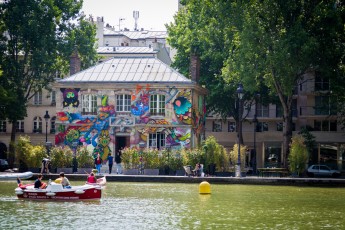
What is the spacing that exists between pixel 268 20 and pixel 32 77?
90.8 ft

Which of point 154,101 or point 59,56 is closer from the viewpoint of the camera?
point 154,101

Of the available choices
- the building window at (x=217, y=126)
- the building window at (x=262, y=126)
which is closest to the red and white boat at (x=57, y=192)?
the building window at (x=262, y=126)

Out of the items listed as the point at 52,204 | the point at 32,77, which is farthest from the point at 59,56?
the point at 52,204

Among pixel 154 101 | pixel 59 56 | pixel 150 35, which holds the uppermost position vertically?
pixel 150 35

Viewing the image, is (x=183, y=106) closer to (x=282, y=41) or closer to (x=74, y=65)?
(x=282, y=41)

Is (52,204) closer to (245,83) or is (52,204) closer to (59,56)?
(245,83)

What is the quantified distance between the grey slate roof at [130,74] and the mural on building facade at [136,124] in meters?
1.11

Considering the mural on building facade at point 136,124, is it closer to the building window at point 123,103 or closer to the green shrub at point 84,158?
the building window at point 123,103

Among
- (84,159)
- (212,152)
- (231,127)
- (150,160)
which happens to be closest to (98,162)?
(84,159)

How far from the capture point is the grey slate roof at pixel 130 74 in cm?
7369

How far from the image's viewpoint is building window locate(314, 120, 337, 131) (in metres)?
92.2

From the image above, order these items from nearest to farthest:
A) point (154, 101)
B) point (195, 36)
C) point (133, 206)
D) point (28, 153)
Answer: point (133, 206), point (28, 153), point (154, 101), point (195, 36)

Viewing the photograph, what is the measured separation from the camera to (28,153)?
225 feet

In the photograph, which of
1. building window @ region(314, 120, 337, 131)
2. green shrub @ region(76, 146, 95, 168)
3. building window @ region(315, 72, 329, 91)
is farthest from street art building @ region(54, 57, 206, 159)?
building window @ region(314, 120, 337, 131)
